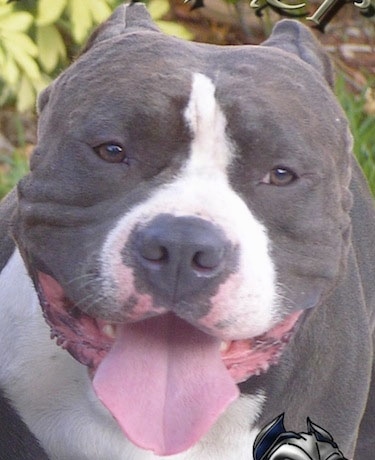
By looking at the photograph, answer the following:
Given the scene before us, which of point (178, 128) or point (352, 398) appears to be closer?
point (178, 128)

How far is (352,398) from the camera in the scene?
2.87 metres

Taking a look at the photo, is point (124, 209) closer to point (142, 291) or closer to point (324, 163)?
point (142, 291)

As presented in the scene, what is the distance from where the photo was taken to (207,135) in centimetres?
238

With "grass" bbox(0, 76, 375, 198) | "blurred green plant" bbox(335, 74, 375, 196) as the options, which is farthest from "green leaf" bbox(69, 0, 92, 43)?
"blurred green plant" bbox(335, 74, 375, 196)

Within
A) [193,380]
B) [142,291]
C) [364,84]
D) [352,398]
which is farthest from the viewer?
[364,84]

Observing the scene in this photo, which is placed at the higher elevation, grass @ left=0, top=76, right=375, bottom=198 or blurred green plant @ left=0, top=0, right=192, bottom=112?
blurred green plant @ left=0, top=0, right=192, bottom=112

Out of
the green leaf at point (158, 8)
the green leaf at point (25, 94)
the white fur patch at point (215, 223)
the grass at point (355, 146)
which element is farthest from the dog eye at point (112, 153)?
the green leaf at point (25, 94)

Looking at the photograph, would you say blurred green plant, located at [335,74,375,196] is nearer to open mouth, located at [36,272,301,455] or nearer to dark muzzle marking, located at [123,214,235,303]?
open mouth, located at [36,272,301,455]

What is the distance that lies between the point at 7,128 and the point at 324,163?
10.00 feet

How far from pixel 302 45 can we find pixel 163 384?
2.75 ft

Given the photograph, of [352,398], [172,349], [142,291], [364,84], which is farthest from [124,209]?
[364,84]

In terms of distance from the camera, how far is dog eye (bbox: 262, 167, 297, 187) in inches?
95.4

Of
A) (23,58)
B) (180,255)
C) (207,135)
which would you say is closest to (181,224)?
(180,255)

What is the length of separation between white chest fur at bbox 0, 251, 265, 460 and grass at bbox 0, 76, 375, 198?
1789 mm
